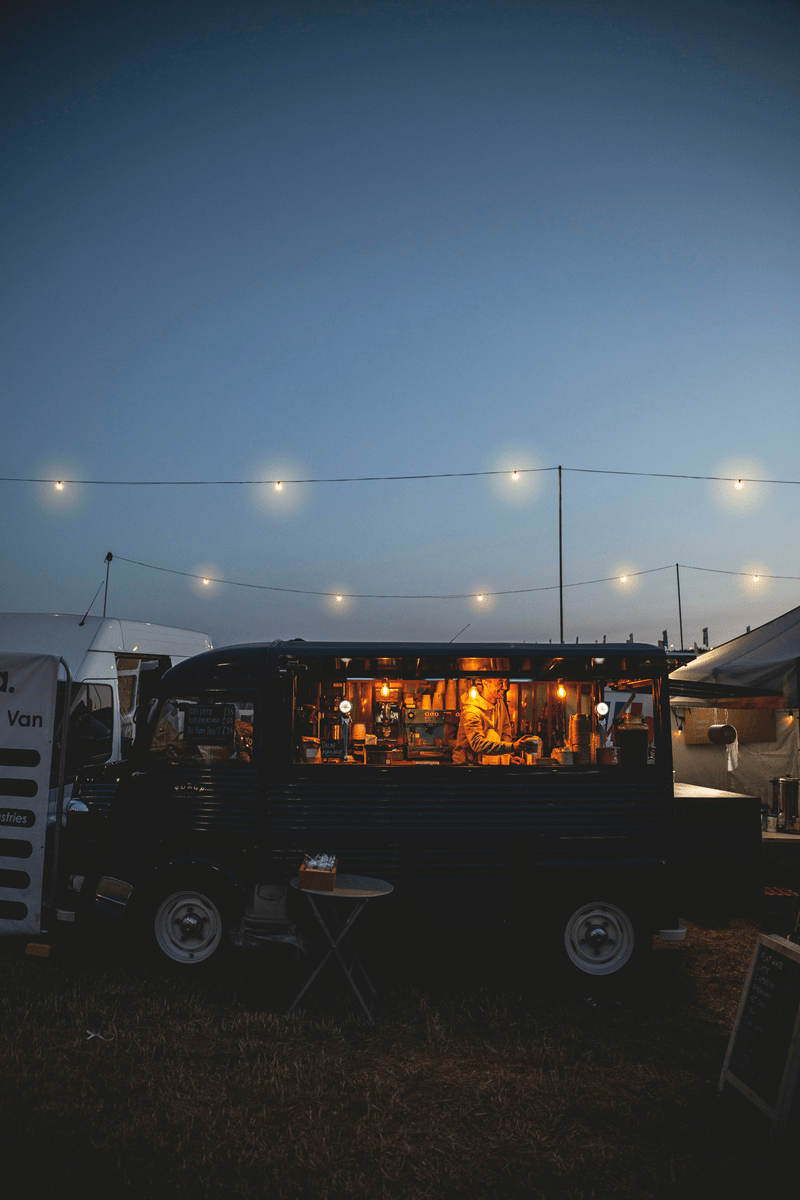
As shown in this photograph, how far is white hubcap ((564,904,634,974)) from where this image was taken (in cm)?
558

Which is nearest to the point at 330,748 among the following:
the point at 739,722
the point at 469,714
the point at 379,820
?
the point at 379,820

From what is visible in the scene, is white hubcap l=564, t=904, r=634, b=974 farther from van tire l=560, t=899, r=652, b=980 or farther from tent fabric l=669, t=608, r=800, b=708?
tent fabric l=669, t=608, r=800, b=708

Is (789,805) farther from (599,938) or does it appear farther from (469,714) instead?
(469,714)

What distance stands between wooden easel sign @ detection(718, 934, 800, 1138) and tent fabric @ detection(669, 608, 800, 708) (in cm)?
360

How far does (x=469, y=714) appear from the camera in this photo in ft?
22.1

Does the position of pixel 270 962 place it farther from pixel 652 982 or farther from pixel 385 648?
pixel 652 982

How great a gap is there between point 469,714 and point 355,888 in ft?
7.39

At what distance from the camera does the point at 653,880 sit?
552cm

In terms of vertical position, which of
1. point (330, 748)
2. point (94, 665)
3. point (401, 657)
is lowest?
point (330, 748)

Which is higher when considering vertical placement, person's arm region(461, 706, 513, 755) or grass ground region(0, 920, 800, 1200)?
person's arm region(461, 706, 513, 755)

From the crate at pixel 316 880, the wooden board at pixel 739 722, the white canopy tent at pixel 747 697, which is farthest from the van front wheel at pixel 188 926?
the wooden board at pixel 739 722

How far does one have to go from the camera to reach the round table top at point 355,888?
15.6ft

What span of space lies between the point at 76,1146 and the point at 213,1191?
2.69ft

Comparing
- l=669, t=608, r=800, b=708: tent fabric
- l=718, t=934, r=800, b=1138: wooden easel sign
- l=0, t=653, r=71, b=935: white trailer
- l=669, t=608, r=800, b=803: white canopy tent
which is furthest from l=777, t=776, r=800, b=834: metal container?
l=0, t=653, r=71, b=935: white trailer
